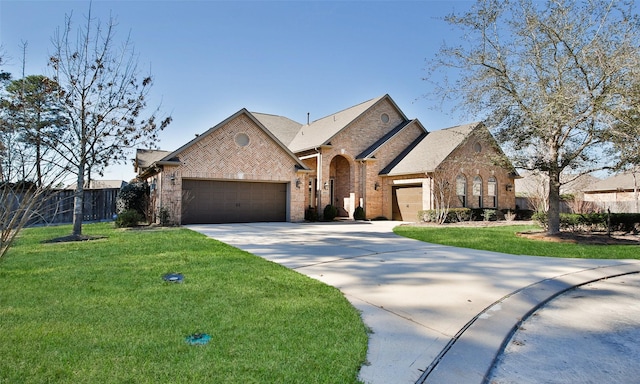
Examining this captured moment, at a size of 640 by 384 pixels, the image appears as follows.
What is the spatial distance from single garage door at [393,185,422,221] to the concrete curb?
15011mm

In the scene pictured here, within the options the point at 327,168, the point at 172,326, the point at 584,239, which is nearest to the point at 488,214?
the point at 584,239

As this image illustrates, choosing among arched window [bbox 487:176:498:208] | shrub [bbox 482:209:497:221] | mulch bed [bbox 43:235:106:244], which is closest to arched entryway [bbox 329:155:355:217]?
shrub [bbox 482:209:497:221]

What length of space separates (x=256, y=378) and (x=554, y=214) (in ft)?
44.1

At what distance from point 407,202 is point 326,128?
7454 mm

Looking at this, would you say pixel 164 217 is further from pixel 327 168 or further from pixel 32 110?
pixel 327 168

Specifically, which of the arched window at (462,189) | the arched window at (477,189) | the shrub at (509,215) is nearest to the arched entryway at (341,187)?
the arched window at (462,189)

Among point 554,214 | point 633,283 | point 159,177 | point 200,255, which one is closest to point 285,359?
point 200,255

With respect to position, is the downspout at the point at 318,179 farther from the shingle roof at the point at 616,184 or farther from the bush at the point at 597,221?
the shingle roof at the point at 616,184

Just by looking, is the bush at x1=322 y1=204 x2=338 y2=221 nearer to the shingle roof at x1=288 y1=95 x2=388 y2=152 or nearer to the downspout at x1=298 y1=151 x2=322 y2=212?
the downspout at x1=298 y1=151 x2=322 y2=212

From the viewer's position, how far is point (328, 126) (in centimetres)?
2428

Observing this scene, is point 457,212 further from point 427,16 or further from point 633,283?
point 633,283

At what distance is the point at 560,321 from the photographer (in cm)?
422

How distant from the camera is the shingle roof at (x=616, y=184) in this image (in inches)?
1332

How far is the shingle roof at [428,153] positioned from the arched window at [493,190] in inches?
148
